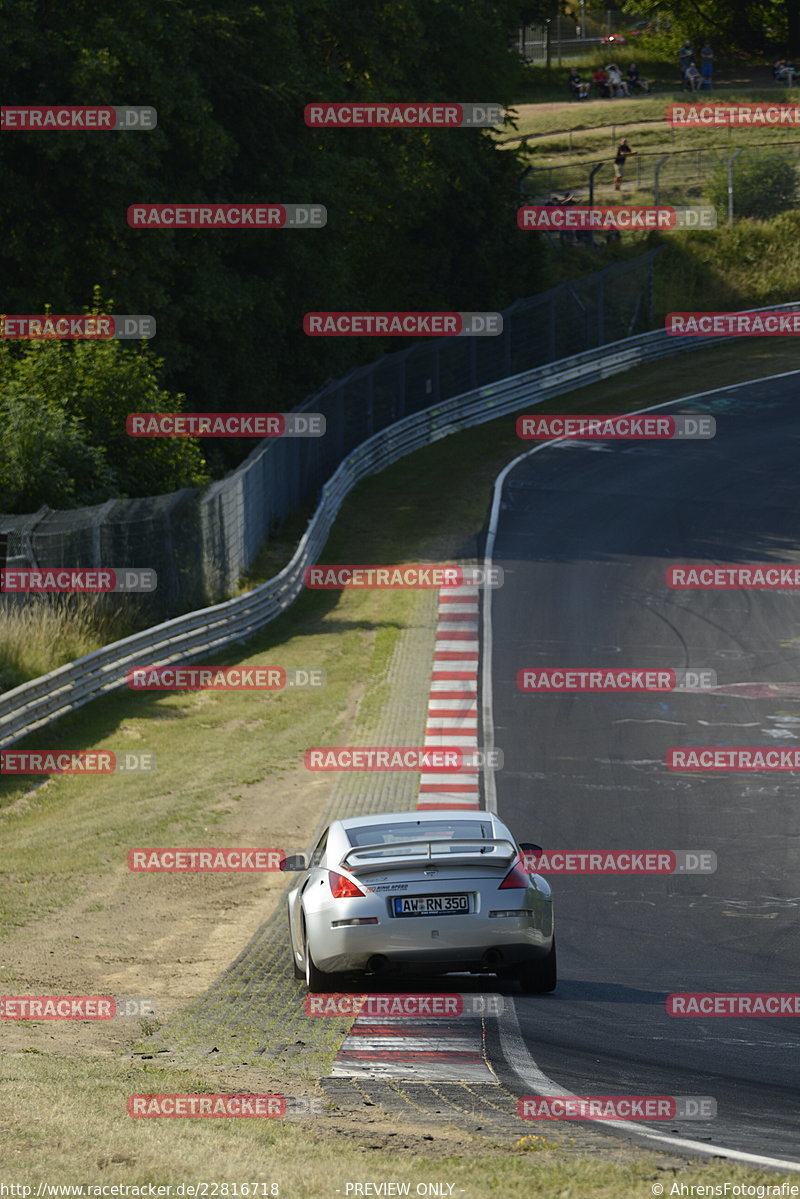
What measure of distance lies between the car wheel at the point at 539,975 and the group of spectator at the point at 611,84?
80.7 meters

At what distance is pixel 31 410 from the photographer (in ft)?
89.1

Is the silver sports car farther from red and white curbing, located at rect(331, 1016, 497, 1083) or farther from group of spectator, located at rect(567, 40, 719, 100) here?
group of spectator, located at rect(567, 40, 719, 100)

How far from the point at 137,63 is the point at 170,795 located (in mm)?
21864

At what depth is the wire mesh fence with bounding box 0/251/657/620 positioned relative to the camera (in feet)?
78.8

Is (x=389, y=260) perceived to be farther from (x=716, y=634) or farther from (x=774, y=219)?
(x=716, y=634)

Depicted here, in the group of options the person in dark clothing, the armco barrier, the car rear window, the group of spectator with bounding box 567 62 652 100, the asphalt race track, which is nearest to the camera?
the asphalt race track

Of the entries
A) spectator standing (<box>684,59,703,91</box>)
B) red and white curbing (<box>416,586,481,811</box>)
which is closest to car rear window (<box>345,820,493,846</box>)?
red and white curbing (<box>416,586,481,811</box>)

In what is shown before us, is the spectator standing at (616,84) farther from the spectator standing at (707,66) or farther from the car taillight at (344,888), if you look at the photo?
the car taillight at (344,888)

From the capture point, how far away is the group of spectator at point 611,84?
84812 millimetres

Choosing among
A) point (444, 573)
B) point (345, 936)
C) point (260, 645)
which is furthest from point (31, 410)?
Result: point (345, 936)

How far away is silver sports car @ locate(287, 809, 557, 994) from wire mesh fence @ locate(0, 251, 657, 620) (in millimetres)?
13463

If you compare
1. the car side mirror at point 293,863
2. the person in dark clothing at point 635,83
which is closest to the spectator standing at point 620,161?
the person in dark clothing at point 635,83

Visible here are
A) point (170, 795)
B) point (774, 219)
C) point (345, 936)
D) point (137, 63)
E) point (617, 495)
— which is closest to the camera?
point (345, 936)

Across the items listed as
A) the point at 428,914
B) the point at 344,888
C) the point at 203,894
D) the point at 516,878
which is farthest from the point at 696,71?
the point at 428,914
